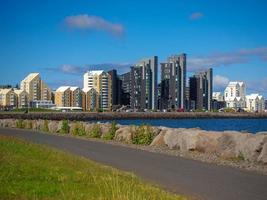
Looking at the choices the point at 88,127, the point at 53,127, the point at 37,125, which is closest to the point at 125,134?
the point at 88,127

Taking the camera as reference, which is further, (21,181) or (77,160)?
(77,160)

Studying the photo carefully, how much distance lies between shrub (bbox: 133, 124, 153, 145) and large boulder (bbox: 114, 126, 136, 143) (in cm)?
49

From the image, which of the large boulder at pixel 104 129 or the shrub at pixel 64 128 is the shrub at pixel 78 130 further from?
the large boulder at pixel 104 129

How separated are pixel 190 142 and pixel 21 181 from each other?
11.3 meters

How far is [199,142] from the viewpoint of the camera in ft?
70.6

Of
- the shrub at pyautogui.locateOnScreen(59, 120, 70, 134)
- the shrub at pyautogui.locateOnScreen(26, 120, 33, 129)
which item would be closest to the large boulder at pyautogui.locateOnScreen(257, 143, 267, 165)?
the shrub at pyautogui.locateOnScreen(59, 120, 70, 134)

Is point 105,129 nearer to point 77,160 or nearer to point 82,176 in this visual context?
point 77,160

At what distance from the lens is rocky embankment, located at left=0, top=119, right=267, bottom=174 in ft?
58.3

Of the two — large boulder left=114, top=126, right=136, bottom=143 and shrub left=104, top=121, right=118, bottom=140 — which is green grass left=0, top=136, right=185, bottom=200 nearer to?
large boulder left=114, top=126, right=136, bottom=143

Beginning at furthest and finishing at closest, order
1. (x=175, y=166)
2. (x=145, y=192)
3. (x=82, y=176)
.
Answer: (x=175, y=166) → (x=82, y=176) → (x=145, y=192)

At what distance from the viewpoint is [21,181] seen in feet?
38.8

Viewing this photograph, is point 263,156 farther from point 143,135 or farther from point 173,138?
point 143,135

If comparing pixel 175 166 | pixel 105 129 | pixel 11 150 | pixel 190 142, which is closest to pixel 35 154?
pixel 11 150

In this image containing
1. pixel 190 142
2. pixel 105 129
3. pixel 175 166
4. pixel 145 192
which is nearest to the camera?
pixel 145 192
